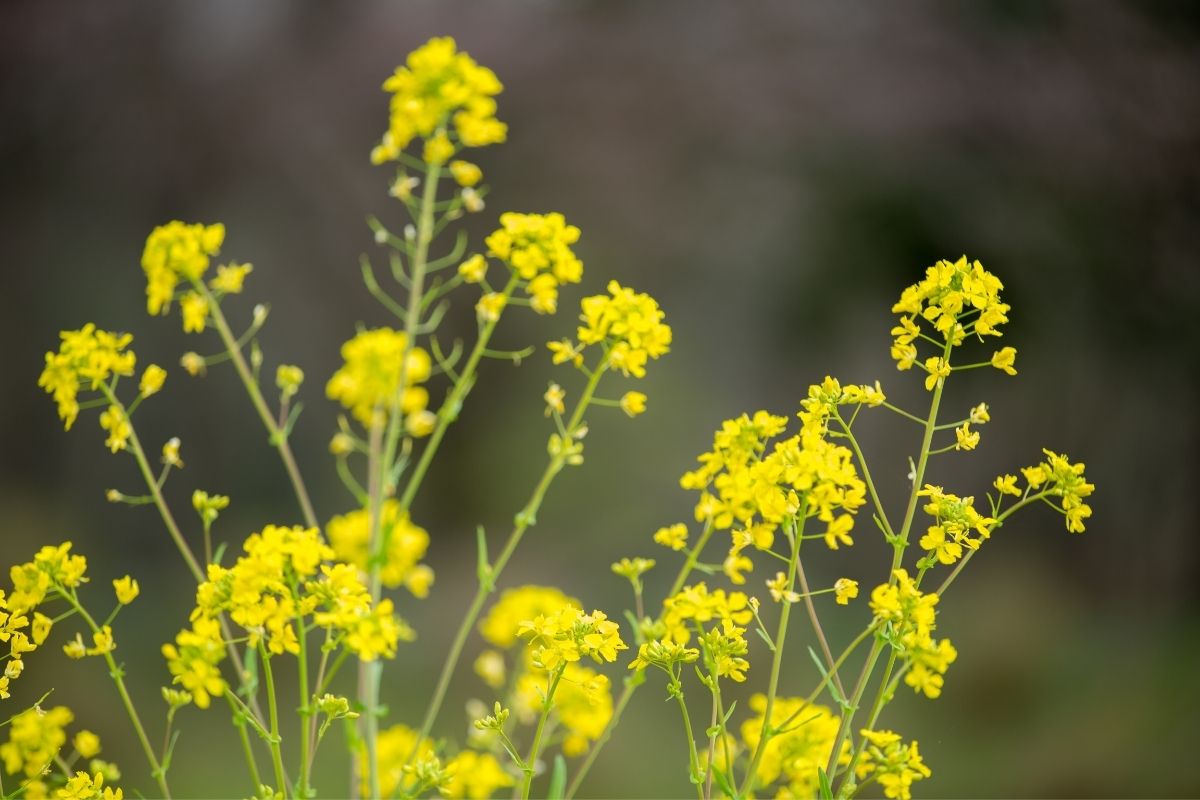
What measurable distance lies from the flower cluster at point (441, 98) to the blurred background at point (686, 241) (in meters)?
1.89

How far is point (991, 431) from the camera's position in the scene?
2.69 meters

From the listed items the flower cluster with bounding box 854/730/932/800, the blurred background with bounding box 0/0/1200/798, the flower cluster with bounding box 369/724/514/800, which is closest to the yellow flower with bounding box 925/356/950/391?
the flower cluster with bounding box 854/730/932/800

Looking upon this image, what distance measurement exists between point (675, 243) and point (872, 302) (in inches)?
21.0

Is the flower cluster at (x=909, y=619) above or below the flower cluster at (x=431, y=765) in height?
above

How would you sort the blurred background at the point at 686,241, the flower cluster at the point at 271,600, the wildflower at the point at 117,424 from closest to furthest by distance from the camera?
1. the flower cluster at the point at 271,600
2. the wildflower at the point at 117,424
3. the blurred background at the point at 686,241

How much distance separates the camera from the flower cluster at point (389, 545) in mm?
838

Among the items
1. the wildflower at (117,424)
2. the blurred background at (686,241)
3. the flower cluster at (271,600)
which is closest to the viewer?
the flower cluster at (271,600)

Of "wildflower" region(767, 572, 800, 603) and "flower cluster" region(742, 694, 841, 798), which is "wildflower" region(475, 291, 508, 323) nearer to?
"wildflower" region(767, 572, 800, 603)

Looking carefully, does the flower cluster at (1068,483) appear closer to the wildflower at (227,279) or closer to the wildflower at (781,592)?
the wildflower at (781,592)

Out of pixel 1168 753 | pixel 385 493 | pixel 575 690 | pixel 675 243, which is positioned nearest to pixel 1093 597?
pixel 1168 753

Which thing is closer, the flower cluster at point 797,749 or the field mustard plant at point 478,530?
the field mustard plant at point 478,530

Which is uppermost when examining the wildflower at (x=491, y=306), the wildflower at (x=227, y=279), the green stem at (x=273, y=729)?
the wildflower at (x=491, y=306)

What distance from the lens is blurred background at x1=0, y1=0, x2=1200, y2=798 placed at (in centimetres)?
264

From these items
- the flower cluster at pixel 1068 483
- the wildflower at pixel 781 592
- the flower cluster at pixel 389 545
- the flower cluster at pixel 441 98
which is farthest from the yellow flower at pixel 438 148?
the flower cluster at pixel 1068 483
